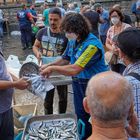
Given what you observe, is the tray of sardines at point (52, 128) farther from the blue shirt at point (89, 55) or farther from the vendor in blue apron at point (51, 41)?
the vendor in blue apron at point (51, 41)

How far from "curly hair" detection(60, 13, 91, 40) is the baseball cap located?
1123 millimetres

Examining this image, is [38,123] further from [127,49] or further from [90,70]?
[127,49]

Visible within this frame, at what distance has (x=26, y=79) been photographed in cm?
337

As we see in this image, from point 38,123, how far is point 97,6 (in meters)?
8.86

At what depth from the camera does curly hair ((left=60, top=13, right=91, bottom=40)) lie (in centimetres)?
365

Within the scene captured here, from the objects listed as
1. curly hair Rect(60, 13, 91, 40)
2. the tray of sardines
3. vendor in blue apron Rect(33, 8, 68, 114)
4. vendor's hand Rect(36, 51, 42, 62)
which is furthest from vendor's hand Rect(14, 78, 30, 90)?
vendor's hand Rect(36, 51, 42, 62)

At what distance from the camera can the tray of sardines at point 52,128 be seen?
9.59 feet

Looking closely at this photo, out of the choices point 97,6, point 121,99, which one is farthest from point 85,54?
point 97,6

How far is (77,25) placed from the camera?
3646mm

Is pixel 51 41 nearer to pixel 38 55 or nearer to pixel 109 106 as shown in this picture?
pixel 38 55

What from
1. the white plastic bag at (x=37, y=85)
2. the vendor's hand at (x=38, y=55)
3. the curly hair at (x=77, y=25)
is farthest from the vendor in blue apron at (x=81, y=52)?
the vendor's hand at (x=38, y=55)

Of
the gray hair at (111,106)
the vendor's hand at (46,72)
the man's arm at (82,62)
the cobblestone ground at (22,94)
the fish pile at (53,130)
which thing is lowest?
the cobblestone ground at (22,94)

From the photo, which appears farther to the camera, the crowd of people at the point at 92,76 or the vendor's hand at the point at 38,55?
the vendor's hand at the point at 38,55

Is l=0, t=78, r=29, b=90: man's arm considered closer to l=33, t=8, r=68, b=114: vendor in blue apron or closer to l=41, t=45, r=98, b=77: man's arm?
l=41, t=45, r=98, b=77: man's arm
